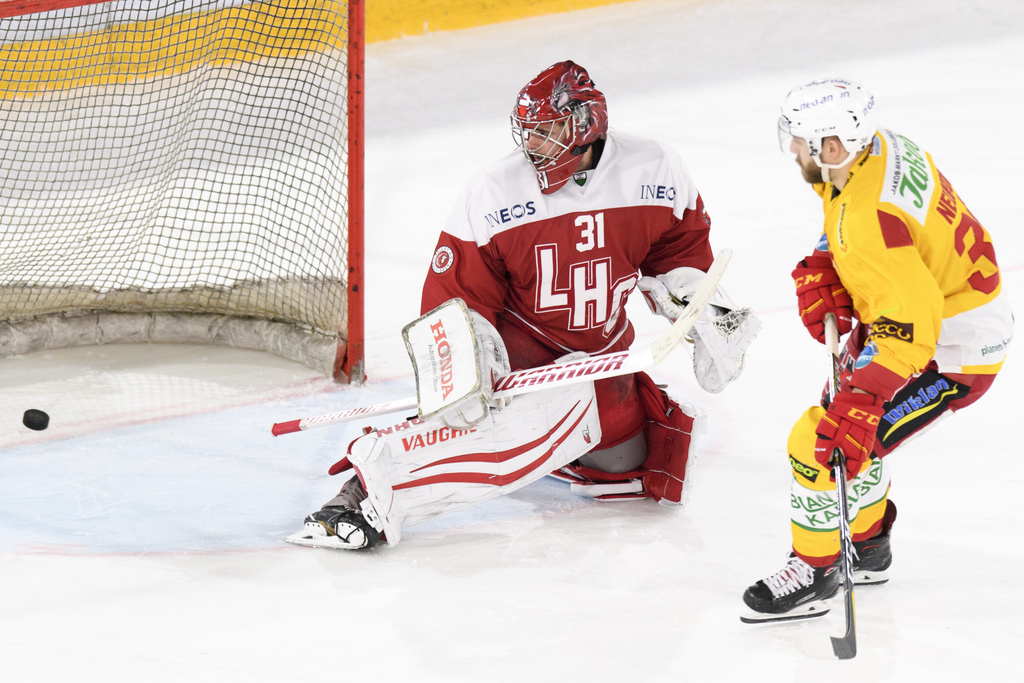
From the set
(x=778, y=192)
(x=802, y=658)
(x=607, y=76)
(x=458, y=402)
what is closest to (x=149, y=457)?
(x=458, y=402)

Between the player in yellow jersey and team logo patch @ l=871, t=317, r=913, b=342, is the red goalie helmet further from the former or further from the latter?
team logo patch @ l=871, t=317, r=913, b=342

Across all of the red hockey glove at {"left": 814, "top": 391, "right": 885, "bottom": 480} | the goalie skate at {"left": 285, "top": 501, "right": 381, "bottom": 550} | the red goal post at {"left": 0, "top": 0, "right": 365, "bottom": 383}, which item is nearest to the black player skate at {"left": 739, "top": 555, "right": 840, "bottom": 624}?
the red hockey glove at {"left": 814, "top": 391, "right": 885, "bottom": 480}

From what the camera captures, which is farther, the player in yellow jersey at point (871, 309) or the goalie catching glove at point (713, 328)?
the goalie catching glove at point (713, 328)

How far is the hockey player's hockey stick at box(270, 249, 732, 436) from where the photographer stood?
205 centimetres

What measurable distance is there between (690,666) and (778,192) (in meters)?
3.34

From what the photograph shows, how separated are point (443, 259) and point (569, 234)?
26 centimetres

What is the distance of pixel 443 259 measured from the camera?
235 centimetres

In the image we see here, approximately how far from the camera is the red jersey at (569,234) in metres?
2.31

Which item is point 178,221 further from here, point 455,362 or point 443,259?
point 455,362

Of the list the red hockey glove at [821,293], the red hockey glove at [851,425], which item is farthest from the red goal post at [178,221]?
the red hockey glove at [851,425]

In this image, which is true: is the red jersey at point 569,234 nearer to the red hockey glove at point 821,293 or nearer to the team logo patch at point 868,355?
the red hockey glove at point 821,293

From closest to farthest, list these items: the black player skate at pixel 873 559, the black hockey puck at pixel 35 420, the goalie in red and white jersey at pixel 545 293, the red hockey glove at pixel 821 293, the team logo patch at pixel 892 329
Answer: the team logo patch at pixel 892 329, the red hockey glove at pixel 821 293, the black player skate at pixel 873 559, the goalie in red and white jersey at pixel 545 293, the black hockey puck at pixel 35 420

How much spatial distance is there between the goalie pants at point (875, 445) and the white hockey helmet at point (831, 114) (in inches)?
14.7

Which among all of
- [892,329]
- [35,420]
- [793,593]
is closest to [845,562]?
[793,593]
